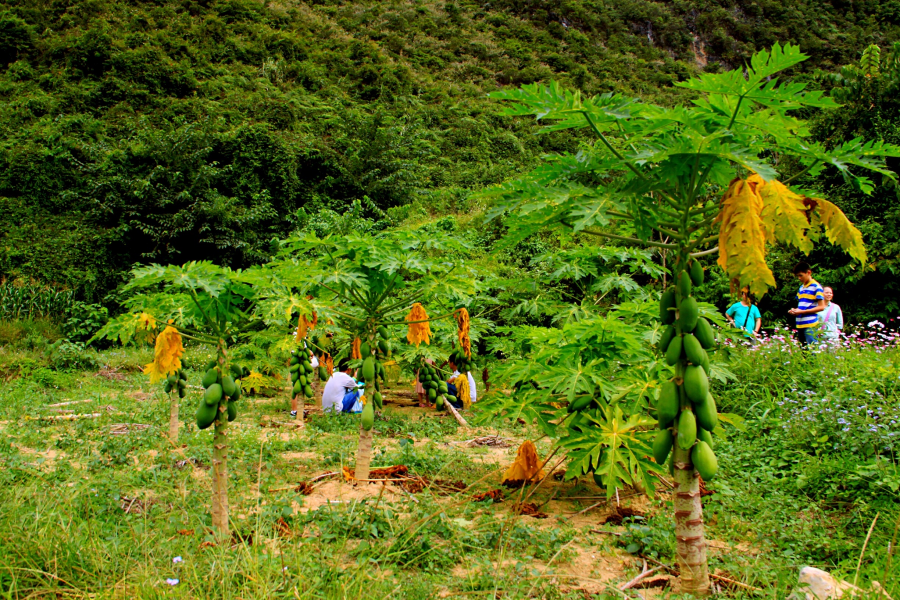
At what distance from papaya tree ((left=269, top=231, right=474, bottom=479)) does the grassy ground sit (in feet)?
3.11

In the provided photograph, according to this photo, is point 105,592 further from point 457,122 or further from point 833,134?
point 457,122

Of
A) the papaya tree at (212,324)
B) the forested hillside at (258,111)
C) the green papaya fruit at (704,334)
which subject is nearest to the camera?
the green papaya fruit at (704,334)

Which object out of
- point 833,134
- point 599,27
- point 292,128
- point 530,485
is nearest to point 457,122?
point 292,128

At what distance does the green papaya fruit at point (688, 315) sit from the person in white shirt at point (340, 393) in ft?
19.7

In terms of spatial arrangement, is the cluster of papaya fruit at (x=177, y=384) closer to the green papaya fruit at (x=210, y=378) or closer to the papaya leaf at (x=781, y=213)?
the green papaya fruit at (x=210, y=378)

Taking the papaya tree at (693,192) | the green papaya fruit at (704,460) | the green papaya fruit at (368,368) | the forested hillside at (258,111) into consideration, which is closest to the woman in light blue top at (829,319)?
the forested hillside at (258,111)

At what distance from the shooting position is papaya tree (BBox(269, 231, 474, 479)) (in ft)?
12.5

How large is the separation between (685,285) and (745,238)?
0.38m

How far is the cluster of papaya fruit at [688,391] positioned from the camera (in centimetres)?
226

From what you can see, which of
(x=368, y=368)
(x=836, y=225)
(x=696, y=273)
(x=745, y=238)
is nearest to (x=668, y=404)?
(x=696, y=273)

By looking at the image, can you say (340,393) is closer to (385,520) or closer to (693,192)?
(385,520)

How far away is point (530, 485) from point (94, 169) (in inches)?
741

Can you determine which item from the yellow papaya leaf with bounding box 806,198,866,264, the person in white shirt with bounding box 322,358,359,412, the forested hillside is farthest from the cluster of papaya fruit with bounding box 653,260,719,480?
the forested hillside

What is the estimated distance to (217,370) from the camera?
3.16 meters
